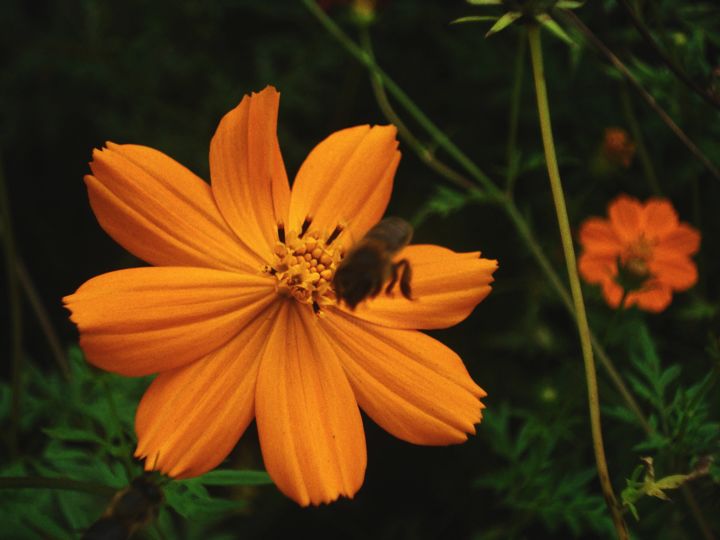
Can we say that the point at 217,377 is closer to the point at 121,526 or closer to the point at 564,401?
the point at 121,526

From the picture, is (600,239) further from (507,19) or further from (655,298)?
(507,19)

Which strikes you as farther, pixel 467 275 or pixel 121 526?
pixel 467 275

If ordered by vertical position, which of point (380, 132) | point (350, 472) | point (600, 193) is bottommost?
point (600, 193)

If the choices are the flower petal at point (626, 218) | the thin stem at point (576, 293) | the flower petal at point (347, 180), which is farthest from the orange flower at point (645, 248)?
the flower petal at point (347, 180)

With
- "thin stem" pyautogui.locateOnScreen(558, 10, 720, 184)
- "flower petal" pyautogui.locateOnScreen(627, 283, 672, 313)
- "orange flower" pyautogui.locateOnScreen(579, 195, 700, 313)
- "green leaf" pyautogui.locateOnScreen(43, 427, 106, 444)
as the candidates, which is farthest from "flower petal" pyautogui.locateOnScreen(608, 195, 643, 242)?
"green leaf" pyautogui.locateOnScreen(43, 427, 106, 444)

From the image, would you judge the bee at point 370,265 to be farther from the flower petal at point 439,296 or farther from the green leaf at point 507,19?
the green leaf at point 507,19

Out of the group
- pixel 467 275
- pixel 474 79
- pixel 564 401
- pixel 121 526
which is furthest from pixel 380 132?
pixel 474 79

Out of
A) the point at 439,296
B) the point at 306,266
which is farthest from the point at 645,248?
the point at 306,266
